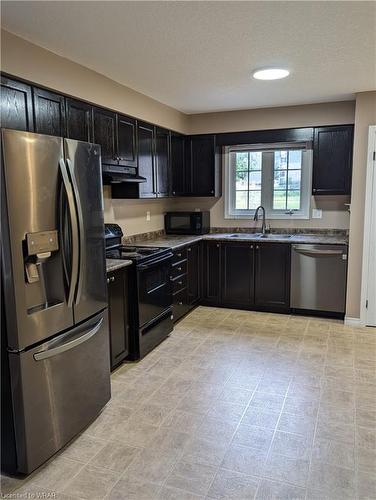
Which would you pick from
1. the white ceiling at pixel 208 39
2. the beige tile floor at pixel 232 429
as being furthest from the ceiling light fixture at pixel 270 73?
the beige tile floor at pixel 232 429

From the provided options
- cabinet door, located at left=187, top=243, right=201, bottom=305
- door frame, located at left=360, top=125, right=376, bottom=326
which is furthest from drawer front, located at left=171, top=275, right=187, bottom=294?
door frame, located at left=360, top=125, right=376, bottom=326

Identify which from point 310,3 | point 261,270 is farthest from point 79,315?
point 261,270

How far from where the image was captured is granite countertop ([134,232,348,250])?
13.8 ft

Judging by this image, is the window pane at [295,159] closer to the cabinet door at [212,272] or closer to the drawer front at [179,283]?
the cabinet door at [212,272]

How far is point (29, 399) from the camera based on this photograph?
1926 millimetres

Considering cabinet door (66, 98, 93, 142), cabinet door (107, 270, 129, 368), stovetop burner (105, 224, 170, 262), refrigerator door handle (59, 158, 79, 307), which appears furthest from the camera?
stovetop burner (105, 224, 170, 262)

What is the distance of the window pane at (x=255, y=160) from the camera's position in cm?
503

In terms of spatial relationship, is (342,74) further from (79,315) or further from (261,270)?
(79,315)

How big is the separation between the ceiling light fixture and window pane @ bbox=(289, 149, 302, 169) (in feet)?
5.26

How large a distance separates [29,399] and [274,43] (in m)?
2.61

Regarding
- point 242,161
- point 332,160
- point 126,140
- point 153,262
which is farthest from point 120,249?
point 332,160

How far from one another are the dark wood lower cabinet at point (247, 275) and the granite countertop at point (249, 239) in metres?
0.06

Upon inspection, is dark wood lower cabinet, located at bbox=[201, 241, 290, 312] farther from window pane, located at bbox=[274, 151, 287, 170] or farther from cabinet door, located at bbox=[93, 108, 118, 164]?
cabinet door, located at bbox=[93, 108, 118, 164]

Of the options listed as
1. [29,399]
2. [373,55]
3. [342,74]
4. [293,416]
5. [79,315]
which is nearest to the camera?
[29,399]
